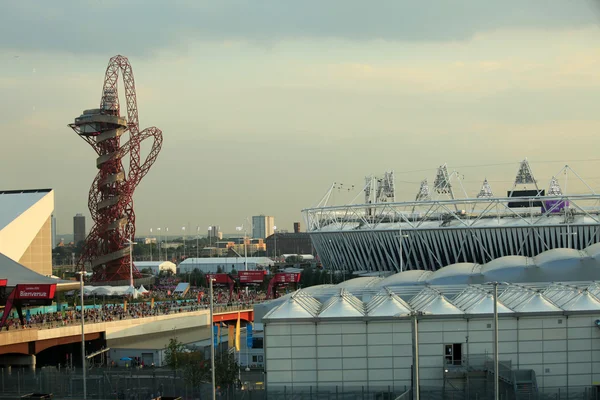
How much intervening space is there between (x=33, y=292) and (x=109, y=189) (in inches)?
2002

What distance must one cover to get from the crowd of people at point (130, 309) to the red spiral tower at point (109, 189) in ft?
28.0

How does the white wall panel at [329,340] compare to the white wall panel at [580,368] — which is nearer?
the white wall panel at [580,368]

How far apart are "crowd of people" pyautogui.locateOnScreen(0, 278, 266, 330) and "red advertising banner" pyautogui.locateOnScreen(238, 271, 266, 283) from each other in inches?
71.5

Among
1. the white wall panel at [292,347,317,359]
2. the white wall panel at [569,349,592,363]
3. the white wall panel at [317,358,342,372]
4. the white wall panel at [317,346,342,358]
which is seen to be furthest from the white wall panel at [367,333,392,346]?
the white wall panel at [569,349,592,363]

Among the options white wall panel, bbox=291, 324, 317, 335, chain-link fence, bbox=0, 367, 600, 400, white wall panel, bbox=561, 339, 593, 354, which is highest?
white wall panel, bbox=291, 324, 317, 335

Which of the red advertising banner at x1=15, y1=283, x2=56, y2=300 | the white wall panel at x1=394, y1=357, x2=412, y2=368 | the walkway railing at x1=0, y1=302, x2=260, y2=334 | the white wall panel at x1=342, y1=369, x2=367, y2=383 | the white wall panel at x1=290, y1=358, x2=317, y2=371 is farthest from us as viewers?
the walkway railing at x1=0, y1=302, x2=260, y2=334

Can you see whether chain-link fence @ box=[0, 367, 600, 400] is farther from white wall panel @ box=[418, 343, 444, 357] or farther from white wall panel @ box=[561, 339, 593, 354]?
white wall panel @ box=[561, 339, 593, 354]

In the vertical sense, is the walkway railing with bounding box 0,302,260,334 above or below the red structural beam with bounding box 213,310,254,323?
above

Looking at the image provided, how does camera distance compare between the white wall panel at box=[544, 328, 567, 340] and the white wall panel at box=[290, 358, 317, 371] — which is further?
the white wall panel at box=[544, 328, 567, 340]

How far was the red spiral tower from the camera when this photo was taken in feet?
337

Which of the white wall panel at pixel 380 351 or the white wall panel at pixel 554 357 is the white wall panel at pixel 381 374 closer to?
the white wall panel at pixel 380 351

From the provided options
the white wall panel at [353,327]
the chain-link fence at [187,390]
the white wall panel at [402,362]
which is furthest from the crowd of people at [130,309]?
the white wall panel at [402,362]

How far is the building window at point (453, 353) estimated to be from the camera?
34.1 meters

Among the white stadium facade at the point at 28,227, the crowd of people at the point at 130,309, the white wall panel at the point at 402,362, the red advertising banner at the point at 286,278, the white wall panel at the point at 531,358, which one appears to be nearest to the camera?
the white wall panel at the point at 402,362
